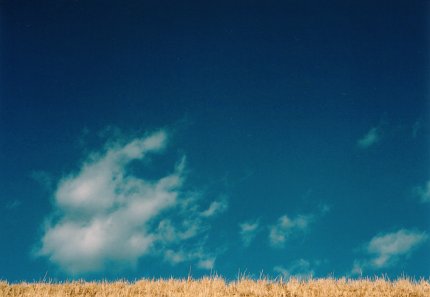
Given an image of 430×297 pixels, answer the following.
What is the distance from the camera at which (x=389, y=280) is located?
61.4ft

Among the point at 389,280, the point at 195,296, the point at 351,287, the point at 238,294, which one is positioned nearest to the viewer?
the point at 195,296

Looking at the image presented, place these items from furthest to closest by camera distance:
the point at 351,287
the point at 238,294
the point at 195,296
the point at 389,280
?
1. the point at 389,280
2. the point at 351,287
3. the point at 238,294
4. the point at 195,296

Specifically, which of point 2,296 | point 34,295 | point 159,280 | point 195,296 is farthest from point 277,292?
point 2,296

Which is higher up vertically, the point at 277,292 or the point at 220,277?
the point at 220,277

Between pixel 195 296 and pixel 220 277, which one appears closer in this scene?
pixel 195 296

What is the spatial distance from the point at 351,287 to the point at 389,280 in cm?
216

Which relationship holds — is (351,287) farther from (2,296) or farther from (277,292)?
(2,296)

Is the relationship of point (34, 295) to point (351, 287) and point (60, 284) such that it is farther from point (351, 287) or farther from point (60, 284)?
point (351, 287)

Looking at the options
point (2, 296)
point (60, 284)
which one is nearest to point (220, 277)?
point (60, 284)

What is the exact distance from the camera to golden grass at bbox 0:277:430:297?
53.7 ft

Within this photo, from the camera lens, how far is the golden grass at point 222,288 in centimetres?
1636

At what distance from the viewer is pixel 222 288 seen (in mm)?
17453

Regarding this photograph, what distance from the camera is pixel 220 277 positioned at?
19.4m

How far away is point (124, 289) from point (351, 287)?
815 centimetres
